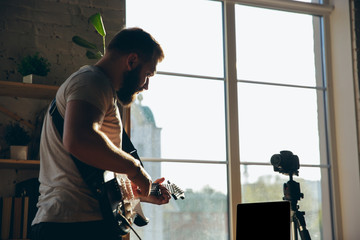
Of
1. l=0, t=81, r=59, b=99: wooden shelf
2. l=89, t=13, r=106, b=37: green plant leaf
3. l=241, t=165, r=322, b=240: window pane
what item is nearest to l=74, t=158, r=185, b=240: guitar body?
l=0, t=81, r=59, b=99: wooden shelf

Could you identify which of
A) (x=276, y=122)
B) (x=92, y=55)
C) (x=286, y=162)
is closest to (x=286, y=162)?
(x=286, y=162)

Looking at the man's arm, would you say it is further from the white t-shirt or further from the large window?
the large window

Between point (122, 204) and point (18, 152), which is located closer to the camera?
point (122, 204)

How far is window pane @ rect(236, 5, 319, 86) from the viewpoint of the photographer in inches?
153

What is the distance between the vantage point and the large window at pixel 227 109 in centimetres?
347

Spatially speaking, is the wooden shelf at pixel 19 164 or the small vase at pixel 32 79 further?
the small vase at pixel 32 79

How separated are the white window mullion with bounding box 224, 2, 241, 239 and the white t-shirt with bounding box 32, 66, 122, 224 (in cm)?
210

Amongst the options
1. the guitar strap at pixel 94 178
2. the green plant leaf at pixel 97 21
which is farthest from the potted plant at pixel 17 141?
the guitar strap at pixel 94 178

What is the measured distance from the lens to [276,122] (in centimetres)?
389

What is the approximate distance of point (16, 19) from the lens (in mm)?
3086

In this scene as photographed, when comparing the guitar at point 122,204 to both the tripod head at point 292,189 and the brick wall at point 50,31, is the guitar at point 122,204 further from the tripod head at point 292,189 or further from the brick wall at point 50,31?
the brick wall at point 50,31

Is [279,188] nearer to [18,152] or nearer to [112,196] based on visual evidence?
[18,152]

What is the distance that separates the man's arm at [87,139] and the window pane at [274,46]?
2.48 m

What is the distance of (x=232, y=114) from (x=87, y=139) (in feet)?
7.73
